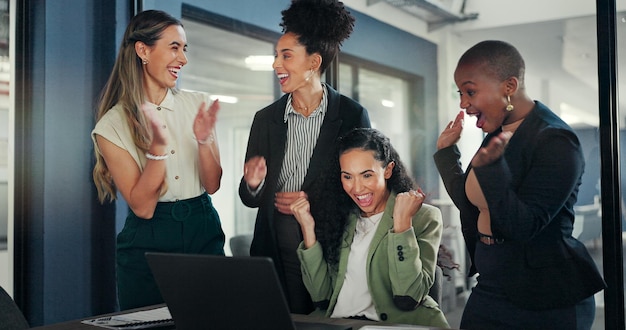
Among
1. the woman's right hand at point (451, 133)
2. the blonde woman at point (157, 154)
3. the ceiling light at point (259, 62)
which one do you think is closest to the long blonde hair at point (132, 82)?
the blonde woman at point (157, 154)

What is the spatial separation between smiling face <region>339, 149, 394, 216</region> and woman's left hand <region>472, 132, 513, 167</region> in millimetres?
407

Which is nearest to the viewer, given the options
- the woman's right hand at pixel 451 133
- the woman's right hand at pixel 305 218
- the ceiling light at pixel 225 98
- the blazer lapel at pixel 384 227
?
the woman's right hand at pixel 451 133

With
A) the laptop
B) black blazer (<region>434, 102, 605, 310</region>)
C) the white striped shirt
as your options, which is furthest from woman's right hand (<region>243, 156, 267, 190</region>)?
the laptop

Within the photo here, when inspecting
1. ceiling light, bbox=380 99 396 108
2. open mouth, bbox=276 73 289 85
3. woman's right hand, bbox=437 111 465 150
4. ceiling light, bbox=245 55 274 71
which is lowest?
woman's right hand, bbox=437 111 465 150

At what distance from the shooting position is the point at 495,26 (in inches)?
111

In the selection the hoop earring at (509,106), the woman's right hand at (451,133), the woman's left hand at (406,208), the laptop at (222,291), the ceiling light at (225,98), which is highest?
the ceiling light at (225,98)

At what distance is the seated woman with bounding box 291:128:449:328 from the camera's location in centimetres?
292

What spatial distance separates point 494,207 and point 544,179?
0.71 feet

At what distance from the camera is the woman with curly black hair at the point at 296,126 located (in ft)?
10.4

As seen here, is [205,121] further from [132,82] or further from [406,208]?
[406,208]

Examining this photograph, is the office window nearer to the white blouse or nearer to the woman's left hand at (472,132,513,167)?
the white blouse

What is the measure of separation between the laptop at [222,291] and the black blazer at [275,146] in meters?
1.29

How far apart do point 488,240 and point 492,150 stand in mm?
351

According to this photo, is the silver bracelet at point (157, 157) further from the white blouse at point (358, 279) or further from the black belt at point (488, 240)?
the black belt at point (488, 240)
